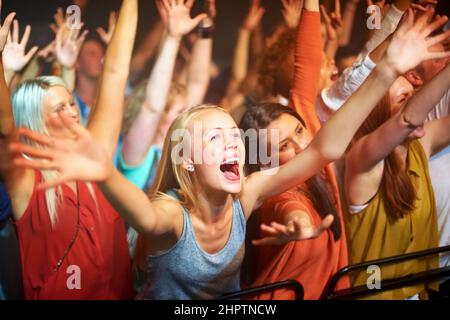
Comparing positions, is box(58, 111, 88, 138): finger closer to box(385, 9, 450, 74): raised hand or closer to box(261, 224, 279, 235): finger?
box(261, 224, 279, 235): finger

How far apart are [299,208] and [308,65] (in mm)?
549

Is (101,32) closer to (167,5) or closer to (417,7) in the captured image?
(167,5)

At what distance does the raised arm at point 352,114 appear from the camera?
82.6 inches

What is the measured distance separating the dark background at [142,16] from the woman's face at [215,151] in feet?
0.79

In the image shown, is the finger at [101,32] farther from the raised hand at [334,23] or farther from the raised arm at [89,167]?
the raised hand at [334,23]

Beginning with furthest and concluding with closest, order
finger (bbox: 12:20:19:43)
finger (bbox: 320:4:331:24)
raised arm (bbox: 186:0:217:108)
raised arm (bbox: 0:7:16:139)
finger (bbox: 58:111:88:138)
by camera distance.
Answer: finger (bbox: 320:4:331:24)
raised arm (bbox: 186:0:217:108)
finger (bbox: 12:20:19:43)
raised arm (bbox: 0:7:16:139)
finger (bbox: 58:111:88:138)

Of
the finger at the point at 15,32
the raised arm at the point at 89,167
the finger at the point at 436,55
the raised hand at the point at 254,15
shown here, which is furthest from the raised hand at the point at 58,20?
the finger at the point at 436,55

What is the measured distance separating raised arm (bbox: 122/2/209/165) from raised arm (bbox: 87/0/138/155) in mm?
75

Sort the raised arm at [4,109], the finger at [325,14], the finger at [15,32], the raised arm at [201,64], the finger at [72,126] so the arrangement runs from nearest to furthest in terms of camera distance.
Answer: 1. the finger at [72,126]
2. the raised arm at [4,109]
3. the finger at [15,32]
4. the raised arm at [201,64]
5. the finger at [325,14]

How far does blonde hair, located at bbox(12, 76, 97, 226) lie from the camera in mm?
1945

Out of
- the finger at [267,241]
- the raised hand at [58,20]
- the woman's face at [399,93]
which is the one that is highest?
the raised hand at [58,20]

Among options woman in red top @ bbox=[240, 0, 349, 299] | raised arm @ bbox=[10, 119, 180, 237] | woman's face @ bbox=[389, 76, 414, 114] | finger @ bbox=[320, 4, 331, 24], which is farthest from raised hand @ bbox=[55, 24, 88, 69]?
woman's face @ bbox=[389, 76, 414, 114]

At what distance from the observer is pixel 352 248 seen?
7.62ft

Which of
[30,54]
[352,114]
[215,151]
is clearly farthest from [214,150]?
[30,54]
